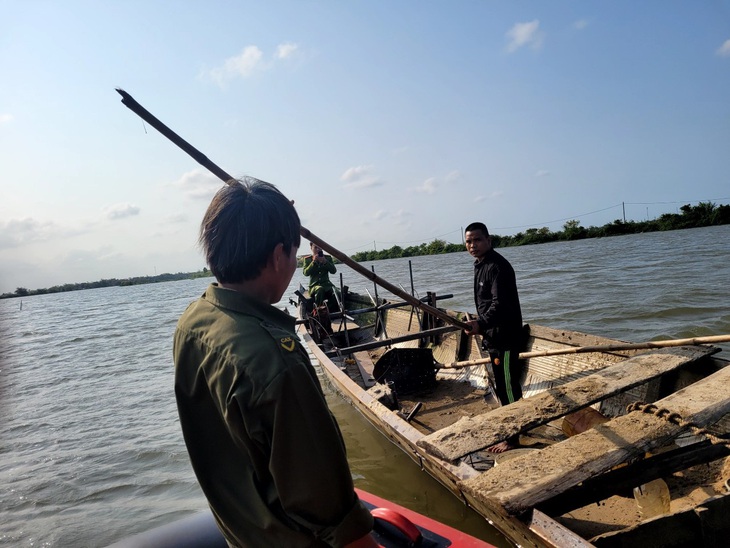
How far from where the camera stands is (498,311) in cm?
465

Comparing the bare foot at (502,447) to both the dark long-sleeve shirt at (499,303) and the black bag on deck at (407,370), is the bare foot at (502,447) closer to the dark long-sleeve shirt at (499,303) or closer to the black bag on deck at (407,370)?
the dark long-sleeve shirt at (499,303)

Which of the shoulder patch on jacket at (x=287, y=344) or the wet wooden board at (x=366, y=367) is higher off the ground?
the shoulder patch on jacket at (x=287, y=344)

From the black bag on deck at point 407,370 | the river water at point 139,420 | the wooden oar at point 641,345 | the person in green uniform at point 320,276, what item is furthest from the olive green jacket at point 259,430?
the person in green uniform at point 320,276

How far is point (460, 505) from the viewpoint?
4.47m

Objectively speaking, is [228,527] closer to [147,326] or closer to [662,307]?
[662,307]

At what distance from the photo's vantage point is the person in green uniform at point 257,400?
3.27 feet

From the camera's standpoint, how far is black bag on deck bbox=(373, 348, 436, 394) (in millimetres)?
6586

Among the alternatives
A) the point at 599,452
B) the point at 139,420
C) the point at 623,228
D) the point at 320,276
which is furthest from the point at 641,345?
the point at 623,228

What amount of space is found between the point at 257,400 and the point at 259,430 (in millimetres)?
72

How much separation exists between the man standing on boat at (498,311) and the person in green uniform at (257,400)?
362 cm

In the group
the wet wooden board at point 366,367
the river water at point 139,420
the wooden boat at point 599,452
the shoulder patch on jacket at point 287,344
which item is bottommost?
the river water at point 139,420

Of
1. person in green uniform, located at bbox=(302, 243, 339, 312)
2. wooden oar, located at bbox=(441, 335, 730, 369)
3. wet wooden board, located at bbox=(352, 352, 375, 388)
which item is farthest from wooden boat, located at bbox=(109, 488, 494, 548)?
person in green uniform, located at bbox=(302, 243, 339, 312)

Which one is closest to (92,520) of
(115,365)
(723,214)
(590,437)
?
(590,437)

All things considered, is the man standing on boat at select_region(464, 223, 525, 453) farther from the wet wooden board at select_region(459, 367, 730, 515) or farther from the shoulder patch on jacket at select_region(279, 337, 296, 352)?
the shoulder patch on jacket at select_region(279, 337, 296, 352)
